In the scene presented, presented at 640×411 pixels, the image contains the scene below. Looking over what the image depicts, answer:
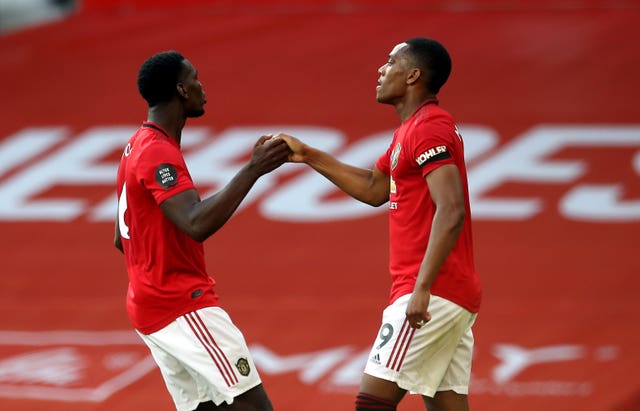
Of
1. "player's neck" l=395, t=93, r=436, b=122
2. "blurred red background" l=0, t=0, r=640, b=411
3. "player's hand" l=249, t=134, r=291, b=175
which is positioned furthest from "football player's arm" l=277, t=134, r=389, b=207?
"blurred red background" l=0, t=0, r=640, b=411

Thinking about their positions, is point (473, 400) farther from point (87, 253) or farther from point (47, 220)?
point (47, 220)

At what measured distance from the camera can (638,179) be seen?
959cm

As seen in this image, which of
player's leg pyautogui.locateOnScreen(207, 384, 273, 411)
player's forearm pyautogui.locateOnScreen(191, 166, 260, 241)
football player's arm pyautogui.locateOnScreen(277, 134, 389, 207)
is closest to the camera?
player's forearm pyautogui.locateOnScreen(191, 166, 260, 241)

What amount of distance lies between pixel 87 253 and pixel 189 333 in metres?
4.90

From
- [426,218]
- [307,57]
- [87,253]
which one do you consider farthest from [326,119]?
[426,218]

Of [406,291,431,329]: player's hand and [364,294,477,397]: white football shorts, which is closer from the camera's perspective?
[406,291,431,329]: player's hand

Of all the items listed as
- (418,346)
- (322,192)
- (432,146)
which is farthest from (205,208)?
(322,192)

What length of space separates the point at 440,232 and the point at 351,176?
1030 millimetres

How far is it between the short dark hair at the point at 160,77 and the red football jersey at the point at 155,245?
137mm

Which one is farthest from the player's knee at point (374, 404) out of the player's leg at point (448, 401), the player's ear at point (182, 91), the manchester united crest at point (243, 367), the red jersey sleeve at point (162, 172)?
the player's ear at point (182, 91)

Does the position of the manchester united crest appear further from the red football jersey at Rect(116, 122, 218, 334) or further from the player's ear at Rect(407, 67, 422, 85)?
the player's ear at Rect(407, 67, 422, 85)

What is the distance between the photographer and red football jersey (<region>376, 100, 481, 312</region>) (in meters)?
5.05

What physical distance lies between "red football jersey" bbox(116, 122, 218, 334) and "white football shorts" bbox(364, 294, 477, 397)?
771 millimetres

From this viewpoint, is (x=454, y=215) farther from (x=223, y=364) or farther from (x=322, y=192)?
(x=322, y=192)
